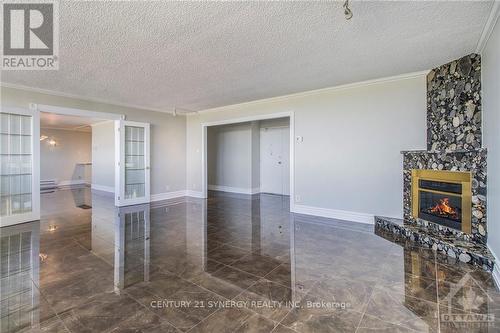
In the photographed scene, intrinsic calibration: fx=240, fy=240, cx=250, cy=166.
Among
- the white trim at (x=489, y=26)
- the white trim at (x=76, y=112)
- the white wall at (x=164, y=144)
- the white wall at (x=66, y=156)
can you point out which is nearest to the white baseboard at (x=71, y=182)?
the white wall at (x=66, y=156)

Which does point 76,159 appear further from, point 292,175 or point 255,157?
point 292,175

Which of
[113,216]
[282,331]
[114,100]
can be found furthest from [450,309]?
[114,100]

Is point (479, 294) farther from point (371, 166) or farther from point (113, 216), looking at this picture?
point (113, 216)

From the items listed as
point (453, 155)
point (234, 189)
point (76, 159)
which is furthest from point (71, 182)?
point (453, 155)

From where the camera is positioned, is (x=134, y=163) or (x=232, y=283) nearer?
(x=232, y=283)

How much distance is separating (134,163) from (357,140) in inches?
217

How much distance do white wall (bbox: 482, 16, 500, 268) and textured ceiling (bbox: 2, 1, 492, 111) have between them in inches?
11.2

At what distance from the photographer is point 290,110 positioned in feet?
17.7

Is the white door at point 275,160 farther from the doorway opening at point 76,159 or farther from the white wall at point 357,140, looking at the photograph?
the doorway opening at point 76,159

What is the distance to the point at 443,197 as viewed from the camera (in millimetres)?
3424

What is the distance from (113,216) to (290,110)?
4473 mm

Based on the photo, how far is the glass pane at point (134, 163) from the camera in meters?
6.31

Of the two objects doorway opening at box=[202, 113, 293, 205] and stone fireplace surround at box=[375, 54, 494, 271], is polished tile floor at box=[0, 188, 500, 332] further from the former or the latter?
doorway opening at box=[202, 113, 293, 205]

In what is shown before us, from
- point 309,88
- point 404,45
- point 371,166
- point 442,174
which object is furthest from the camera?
point 309,88
